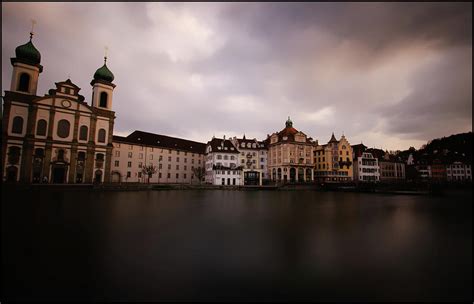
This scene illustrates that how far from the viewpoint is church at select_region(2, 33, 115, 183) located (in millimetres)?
31891

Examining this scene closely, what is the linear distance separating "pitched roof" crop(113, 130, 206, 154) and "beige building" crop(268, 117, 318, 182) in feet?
76.0

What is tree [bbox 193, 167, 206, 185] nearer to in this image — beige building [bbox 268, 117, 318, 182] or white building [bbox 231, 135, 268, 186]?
white building [bbox 231, 135, 268, 186]

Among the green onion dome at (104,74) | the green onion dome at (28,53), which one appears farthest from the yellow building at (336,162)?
the green onion dome at (28,53)

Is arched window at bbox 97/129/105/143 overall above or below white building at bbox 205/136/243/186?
above

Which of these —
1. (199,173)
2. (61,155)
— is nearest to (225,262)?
(61,155)

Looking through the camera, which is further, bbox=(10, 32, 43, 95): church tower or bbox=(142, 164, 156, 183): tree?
bbox=(142, 164, 156, 183): tree

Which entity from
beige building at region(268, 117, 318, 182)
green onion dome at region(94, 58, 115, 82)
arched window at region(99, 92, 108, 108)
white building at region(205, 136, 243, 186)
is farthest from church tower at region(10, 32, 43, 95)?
beige building at region(268, 117, 318, 182)

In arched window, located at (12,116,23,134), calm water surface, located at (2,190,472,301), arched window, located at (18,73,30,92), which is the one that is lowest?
calm water surface, located at (2,190,472,301)

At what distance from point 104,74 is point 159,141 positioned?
2013cm

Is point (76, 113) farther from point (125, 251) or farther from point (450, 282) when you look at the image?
point (450, 282)

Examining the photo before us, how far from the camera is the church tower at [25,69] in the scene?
113ft

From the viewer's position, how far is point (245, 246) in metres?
7.41

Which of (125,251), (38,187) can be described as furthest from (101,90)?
(125,251)

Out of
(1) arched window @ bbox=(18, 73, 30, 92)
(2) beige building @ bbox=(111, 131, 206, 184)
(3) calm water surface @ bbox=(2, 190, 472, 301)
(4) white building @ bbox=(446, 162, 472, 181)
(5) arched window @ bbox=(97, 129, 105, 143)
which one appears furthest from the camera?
(4) white building @ bbox=(446, 162, 472, 181)
